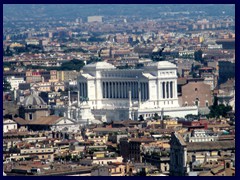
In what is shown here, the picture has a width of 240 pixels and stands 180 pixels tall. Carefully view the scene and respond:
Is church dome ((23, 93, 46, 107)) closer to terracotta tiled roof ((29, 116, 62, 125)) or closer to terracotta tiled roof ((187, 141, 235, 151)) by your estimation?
terracotta tiled roof ((29, 116, 62, 125))

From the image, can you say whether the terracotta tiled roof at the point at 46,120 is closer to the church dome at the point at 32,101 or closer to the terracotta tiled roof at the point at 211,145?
the church dome at the point at 32,101

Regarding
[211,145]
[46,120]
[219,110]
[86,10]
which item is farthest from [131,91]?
[86,10]

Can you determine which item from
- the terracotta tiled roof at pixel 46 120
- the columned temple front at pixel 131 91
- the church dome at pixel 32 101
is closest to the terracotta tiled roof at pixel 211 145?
the terracotta tiled roof at pixel 46 120

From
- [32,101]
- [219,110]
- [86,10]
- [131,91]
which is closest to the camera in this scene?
[219,110]

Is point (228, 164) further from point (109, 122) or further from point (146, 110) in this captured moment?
point (146, 110)

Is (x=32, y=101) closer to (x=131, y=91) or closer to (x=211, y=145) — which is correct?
(x=131, y=91)

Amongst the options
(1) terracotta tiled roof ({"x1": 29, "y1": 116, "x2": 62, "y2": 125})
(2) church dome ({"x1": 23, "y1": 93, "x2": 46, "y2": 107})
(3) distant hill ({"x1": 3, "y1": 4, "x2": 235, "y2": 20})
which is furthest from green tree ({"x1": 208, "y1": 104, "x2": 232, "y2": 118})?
(3) distant hill ({"x1": 3, "y1": 4, "x2": 235, "y2": 20})

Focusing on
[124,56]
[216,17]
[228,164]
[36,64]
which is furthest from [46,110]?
[216,17]

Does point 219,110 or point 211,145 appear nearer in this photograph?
point 211,145
